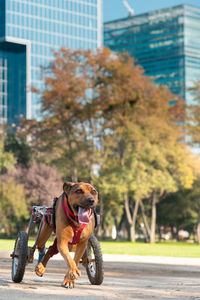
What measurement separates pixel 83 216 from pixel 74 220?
26cm

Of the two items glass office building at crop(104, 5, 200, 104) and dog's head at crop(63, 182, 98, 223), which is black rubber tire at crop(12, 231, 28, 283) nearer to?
dog's head at crop(63, 182, 98, 223)

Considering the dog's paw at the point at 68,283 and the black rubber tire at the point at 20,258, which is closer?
the dog's paw at the point at 68,283

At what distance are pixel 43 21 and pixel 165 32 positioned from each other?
57.4 m

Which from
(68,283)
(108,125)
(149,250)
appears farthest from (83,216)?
(108,125)

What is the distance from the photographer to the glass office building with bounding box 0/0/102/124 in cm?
13150

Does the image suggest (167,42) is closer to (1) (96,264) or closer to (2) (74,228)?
(1) (96,264)

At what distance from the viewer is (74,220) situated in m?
8.59

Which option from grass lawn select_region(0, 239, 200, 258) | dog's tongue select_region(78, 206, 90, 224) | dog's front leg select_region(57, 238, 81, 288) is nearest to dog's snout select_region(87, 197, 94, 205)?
dog's tongue select_region(78, 206, 90, 224)

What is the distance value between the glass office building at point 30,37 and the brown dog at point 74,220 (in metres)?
120

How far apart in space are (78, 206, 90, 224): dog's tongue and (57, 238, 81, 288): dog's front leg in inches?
17.1

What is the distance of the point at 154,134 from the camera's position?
5091cm

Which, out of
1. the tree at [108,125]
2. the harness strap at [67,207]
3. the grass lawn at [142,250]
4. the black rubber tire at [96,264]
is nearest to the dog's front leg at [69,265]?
the harness strap at [67,207]

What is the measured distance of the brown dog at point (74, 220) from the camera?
838 cm

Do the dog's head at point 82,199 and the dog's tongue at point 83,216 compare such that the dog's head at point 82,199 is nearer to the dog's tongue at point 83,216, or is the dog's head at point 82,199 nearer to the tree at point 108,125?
the dog's tongue at point 83,216
